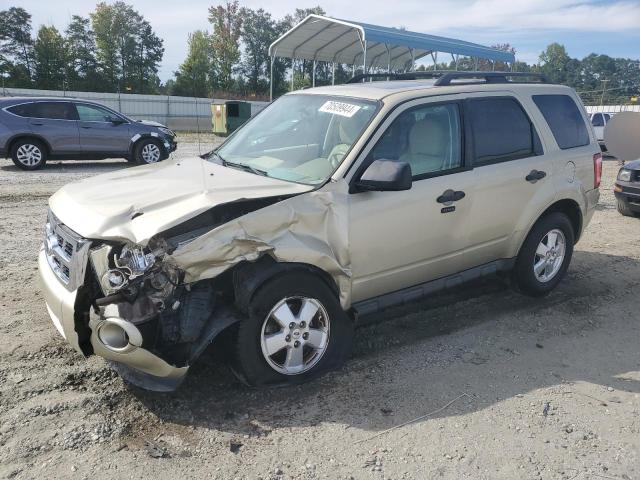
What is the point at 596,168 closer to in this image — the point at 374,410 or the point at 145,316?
the point at 374,410

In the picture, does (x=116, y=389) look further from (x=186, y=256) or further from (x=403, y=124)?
(x=403, y=124)

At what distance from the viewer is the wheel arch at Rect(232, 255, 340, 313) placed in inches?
128

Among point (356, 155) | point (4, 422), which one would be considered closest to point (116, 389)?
point (4, 422)

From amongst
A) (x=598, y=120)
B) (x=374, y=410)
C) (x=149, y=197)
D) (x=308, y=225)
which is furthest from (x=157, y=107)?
(x=374, y=410)

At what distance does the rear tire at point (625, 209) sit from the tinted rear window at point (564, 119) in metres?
4.45

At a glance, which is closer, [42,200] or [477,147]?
[477,147]

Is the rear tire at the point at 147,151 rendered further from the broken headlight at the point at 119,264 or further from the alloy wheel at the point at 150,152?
the broken headlight at the point at 119,264

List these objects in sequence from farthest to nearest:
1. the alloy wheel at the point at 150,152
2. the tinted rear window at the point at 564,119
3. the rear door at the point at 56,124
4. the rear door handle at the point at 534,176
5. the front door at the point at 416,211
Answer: the alloy wheel at the point at 150,152, the rear door at the point at 56,124, the tinted rear window at the point at 564,119, the rear door handle at the point at 534,176, the front door at the point at 416,211

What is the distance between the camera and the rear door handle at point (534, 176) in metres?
4.79

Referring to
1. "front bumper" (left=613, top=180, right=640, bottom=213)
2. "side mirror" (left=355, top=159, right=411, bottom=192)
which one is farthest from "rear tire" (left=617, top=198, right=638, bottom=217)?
"side mirror" (left=355, top=159, right=411, bottom=192)

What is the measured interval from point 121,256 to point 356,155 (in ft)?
5.44

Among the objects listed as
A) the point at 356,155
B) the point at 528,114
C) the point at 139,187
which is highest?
the point at 528,114

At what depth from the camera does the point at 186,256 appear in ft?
9.80

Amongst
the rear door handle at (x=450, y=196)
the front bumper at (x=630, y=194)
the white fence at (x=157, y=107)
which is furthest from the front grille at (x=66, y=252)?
the white fence at (x=157, y=107)
